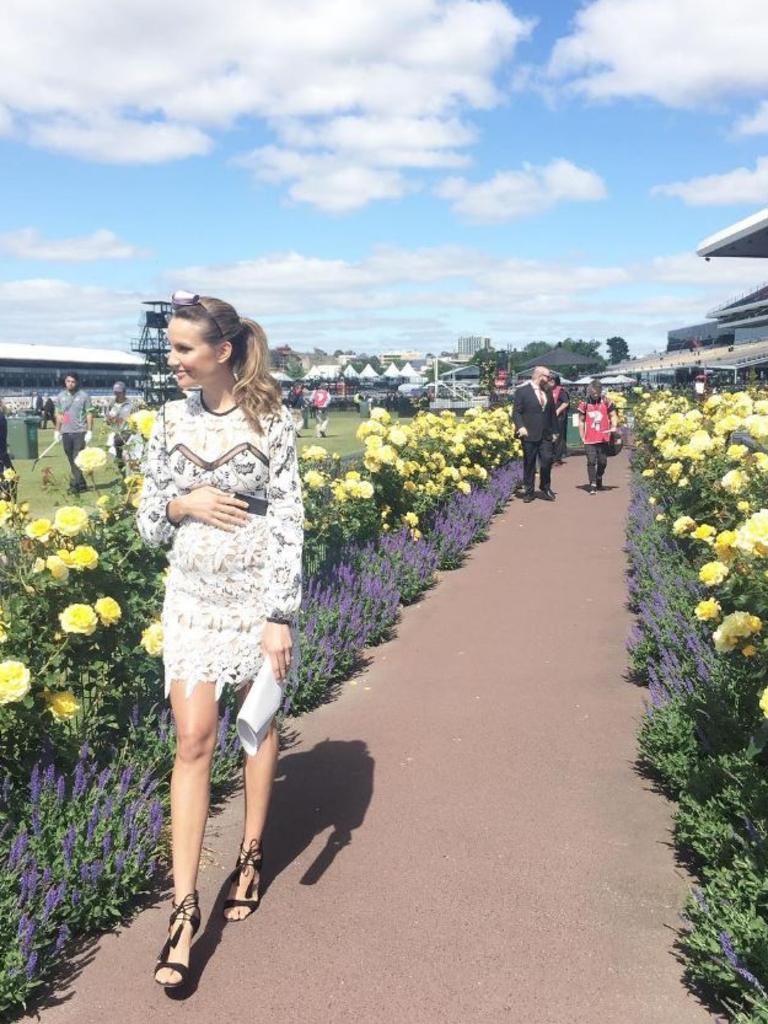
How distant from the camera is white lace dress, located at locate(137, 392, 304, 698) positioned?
286 centimetres

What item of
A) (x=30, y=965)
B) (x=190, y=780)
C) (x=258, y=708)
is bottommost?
(x=30, y=965)

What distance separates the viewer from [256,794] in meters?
3.08

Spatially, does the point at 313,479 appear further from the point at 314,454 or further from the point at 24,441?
the point at 24,441

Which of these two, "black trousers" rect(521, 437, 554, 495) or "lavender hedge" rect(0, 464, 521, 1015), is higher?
"black trousers" rect(521, 437, 554, 495)

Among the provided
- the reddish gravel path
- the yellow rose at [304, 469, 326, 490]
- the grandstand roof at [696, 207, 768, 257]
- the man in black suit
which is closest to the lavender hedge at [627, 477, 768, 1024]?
the reddish gravel path

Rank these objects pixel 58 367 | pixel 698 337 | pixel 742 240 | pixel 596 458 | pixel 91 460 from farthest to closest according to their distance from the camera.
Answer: pixel 698 337 < pixel 58 367 < pixel 742 240 < pixel 596 458 < pixel 91 460

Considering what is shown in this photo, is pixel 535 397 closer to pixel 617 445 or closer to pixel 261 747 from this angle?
pixel 617 445

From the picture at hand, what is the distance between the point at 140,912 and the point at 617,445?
39.6ft

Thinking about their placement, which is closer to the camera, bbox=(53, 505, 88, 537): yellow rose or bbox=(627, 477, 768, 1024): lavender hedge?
bbox=(627, 477, 768, 1024): lavender hedge

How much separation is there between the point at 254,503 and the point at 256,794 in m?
0.97

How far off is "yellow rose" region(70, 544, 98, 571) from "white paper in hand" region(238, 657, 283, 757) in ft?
3.39

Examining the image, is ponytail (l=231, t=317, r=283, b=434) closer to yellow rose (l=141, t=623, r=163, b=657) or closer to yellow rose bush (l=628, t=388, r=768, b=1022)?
yellow rose (l=141, t=623, r=163, b=657)

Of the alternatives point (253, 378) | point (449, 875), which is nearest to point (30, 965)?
point (449, 875)

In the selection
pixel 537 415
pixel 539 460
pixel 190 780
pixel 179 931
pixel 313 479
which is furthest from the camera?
pixel 539 460
